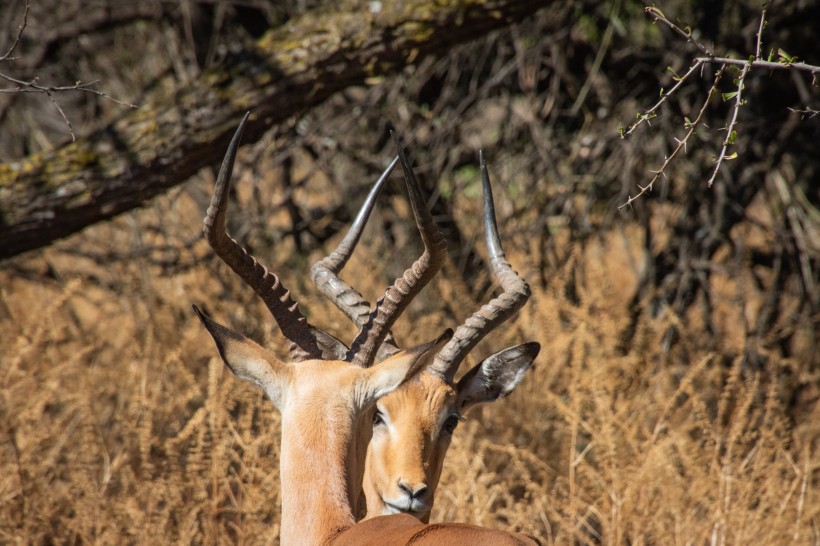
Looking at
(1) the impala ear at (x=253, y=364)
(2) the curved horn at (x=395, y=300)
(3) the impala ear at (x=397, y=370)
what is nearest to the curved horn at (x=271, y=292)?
(2) the curved horn at (x=395, y=300)

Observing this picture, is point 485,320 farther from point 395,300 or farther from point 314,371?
point 314,371

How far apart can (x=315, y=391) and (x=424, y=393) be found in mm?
999

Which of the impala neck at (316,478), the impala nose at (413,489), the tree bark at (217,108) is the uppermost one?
the tree bark at (217,108)

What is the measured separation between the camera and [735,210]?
6832 millimetres

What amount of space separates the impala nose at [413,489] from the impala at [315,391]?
0.39 m

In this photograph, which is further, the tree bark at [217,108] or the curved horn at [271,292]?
the tree bark at [217,108]

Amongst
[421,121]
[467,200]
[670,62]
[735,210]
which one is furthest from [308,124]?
[735,210]

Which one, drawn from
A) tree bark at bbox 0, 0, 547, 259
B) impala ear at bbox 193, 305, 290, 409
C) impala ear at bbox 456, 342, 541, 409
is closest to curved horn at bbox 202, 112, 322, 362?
impala ear at bbox 193, 305, 290, 409

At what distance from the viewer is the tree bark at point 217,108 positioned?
479 centimetres

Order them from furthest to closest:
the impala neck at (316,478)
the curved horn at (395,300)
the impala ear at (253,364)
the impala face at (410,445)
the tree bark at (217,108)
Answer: the tree bark at (217,108)
the impala face at (410,445)
the curved horn at (395,300)
the impala ear at (253,364)
the impala neck at (316,478)

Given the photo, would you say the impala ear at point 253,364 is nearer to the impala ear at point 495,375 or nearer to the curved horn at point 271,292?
the curved horn at point 271,292

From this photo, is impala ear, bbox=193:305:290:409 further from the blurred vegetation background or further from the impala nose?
the blurred vegetation background

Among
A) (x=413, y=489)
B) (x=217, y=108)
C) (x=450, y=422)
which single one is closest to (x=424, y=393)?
(x=450, y=422)

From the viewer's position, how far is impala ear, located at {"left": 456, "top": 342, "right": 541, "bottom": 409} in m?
4.59
